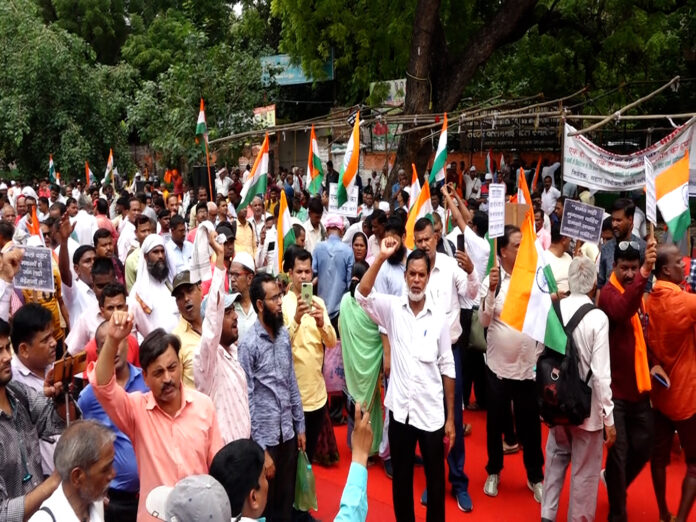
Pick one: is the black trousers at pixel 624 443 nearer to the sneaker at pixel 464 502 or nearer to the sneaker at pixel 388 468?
the sneaker at pixel 464 502

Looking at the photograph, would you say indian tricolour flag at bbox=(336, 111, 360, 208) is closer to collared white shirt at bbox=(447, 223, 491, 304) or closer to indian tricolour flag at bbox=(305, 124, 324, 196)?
indian tricolour flag at bbox=(305, 124, 324, 196)

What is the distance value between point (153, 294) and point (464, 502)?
282 cm

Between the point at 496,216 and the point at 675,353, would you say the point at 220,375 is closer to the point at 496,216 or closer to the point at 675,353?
the point at 496,216

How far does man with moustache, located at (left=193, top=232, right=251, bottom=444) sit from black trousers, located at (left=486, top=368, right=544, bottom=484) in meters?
2.10

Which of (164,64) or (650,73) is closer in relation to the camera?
(650,73)

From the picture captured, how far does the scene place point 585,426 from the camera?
13.5 ft

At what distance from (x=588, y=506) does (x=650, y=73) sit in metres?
14.3

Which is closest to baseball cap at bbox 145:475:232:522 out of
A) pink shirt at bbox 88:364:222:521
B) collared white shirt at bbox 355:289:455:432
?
pink shirt at bbox 88:364:222:521

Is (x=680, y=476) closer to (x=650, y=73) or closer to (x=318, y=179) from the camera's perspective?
(x=318, y=179)

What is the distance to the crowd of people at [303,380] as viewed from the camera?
2738 millimetres

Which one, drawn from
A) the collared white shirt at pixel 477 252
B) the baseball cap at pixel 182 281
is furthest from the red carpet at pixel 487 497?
the baseball cap at pixel 182 281

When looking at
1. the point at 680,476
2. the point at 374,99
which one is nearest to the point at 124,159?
the point at 374,99

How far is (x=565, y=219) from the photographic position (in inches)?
219

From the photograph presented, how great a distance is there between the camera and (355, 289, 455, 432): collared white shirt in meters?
4.08
